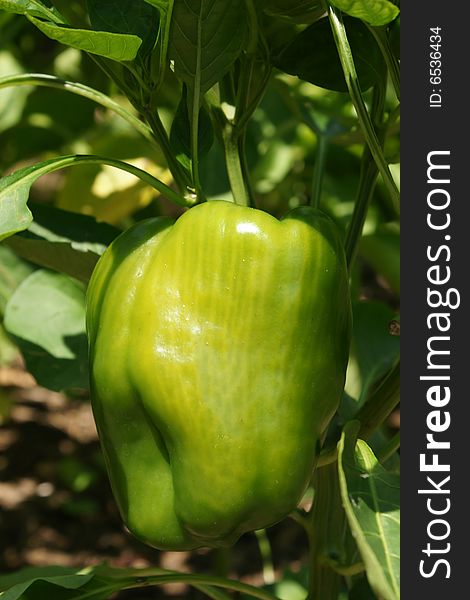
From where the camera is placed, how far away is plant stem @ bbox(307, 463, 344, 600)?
0.88 m

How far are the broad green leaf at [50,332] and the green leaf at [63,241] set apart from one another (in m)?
0.10

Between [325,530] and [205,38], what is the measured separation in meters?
0.46

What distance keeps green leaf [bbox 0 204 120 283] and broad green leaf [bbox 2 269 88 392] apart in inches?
4.1

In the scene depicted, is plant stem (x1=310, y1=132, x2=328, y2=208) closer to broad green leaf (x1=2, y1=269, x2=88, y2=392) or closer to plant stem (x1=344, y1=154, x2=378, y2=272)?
plant stem (x1=344, y1=154, x2=378, y2=272)

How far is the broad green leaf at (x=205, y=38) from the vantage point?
2.31 feet

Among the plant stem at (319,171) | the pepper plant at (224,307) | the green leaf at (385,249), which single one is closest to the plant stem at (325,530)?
the pepper plant at (224,307)

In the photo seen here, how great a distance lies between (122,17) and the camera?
0.73 metres

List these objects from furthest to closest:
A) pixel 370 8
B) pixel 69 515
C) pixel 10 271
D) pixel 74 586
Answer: pixel 69 515
pixel 10 271
pixel 74 586
pixel 370 8

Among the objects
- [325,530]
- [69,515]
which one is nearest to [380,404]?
[325,530]

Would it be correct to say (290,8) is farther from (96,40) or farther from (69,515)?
(69,515)

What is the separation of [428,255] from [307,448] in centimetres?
16

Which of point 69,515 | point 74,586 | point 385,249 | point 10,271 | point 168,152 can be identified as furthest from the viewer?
point 69,515

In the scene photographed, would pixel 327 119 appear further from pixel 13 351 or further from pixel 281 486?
pixel 13 351

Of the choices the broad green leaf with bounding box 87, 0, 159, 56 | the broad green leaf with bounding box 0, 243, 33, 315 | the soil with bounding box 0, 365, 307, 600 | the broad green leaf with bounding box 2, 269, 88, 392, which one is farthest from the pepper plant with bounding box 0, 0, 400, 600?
the soil with bounding box 0, 365, 307, 600
